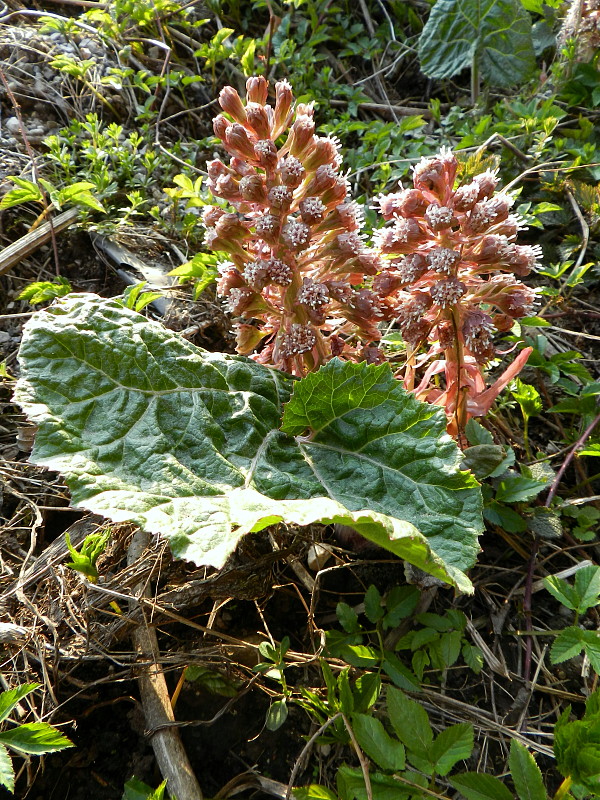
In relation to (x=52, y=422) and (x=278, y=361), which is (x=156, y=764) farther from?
(x=278, y=361)

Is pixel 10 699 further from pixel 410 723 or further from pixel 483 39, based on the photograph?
pixel 483 39

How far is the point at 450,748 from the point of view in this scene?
1.43m

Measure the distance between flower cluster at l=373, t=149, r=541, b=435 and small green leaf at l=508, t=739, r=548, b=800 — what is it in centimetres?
93

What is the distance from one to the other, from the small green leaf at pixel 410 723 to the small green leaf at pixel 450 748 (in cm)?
2

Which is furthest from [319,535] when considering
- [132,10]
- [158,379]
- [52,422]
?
[132,10]

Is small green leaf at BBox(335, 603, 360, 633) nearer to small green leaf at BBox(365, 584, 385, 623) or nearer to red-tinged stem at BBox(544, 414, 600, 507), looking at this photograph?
small green leaf at BBox(365, 584, 385, 623)

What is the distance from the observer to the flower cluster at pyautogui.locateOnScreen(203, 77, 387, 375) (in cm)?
185

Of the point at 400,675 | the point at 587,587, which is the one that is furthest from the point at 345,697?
the point at 587,587

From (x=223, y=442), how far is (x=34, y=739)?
2.73 feet

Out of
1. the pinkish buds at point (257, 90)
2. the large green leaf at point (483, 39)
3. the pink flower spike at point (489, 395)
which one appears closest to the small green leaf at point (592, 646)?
the pink flower spike at point (489, 395)

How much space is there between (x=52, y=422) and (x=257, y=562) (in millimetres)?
709

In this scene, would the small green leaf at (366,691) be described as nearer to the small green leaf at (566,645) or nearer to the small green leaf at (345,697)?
the small green leaf at (345,697)

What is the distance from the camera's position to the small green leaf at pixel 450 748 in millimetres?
1411

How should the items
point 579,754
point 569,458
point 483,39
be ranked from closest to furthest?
point 579,754 → point 569,458 → point 483,39
